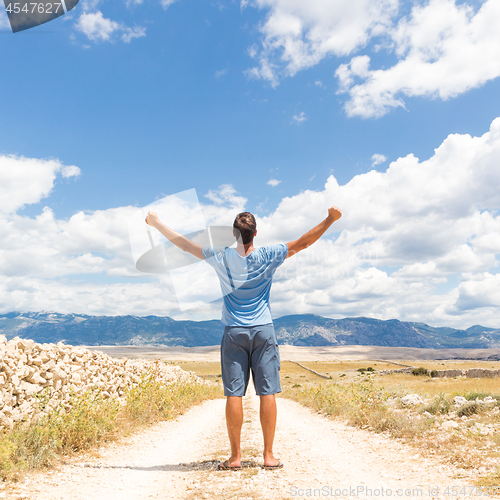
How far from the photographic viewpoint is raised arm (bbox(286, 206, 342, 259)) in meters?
4.51

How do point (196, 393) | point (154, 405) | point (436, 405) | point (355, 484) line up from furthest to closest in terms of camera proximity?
point (196, 393) < point (154, 405) < point (436, 405) < point (355, 484)

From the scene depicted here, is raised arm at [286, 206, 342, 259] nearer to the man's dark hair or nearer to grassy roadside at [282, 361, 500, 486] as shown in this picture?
the man's dark hair

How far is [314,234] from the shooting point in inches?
177

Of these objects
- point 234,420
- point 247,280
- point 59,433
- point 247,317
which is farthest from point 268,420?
point 59,433

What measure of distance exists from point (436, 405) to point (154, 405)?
8.07m

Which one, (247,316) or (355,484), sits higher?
(247,316)

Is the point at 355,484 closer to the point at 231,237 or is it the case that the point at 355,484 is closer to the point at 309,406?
the point at 231,237

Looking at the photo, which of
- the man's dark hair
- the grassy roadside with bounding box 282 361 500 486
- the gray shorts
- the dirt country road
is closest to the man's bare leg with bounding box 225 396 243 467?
the gray shorts

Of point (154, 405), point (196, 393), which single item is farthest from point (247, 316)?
point (196, 393)

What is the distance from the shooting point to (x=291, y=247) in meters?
4.64

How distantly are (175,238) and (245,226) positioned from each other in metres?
0.93

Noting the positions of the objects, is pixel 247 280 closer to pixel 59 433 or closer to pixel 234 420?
pixel 234 420

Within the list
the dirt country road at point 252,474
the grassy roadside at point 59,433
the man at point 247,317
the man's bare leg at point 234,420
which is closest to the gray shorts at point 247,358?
the man at point 247,317

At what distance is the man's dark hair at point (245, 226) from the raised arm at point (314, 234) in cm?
52
